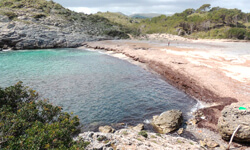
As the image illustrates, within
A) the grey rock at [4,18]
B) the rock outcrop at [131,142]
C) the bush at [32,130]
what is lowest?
the rock outcrop at [131,142]

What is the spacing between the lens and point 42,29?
192 ft

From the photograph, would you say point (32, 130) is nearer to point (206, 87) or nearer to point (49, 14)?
point (206, 87)

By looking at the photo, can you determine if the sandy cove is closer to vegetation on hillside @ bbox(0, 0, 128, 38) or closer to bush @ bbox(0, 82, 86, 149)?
bush @ bbox(0, 82, 86, 149)

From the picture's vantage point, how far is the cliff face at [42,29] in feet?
175

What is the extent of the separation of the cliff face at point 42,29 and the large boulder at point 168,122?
56.3 metres

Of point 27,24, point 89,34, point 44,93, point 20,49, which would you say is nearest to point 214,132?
point 44,93

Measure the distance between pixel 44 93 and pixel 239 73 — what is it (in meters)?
27.6

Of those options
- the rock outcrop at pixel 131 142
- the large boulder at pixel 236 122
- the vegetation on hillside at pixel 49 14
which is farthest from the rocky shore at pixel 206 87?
the vegetation on hillside at pixel 49 14

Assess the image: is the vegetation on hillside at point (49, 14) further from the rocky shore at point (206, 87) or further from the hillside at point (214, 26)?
the rocky shore at point (206, 87)

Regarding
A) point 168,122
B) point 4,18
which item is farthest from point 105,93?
point 4,18

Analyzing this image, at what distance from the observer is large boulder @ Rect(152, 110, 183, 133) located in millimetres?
12734

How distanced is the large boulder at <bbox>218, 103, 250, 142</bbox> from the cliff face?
198 ft

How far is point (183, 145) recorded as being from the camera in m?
9.80

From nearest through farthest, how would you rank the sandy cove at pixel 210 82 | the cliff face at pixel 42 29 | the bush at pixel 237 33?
the sandy cove at pixel 210 82 → the cliff face at pixel 42 29 → the bush at pixel 237 33
